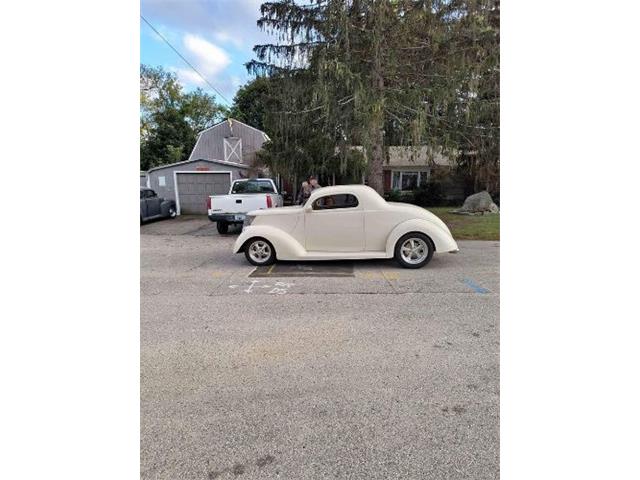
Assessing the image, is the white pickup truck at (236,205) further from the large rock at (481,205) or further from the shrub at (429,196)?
the shrub at (429,196)

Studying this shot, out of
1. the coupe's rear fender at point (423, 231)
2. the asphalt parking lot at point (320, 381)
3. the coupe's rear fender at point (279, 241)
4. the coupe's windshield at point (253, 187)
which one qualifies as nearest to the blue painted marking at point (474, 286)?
the asphalt parking lot at point (320, 381)

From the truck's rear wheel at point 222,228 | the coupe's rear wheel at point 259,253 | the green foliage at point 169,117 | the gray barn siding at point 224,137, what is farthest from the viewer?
the green foliage at point 169,117

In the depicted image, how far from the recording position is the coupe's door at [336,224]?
21.5 ft

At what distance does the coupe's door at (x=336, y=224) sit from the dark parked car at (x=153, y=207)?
9224 mm

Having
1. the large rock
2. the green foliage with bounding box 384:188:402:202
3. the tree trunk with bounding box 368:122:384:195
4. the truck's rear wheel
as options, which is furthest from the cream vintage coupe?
the green foliage with bounding box 384:188:402:202

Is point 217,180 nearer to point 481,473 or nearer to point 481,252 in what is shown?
point 481,252

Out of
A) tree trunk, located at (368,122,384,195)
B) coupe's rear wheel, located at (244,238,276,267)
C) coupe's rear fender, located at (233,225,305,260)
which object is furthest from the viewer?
tree trunk, located at (368,122,384,195)

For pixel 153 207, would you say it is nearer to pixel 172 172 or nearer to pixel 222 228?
pixel 172 172

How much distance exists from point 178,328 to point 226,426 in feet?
6.13

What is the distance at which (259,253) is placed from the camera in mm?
6895

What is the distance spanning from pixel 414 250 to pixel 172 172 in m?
14.2

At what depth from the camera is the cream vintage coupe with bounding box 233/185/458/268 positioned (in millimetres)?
A: 6477

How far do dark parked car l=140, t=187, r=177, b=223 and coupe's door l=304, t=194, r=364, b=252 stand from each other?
9.22 meters

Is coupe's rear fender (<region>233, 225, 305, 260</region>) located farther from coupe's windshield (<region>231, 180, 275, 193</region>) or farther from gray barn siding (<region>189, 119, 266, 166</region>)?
gray barn siding (<region>189, 119, 266, 166</region>)
